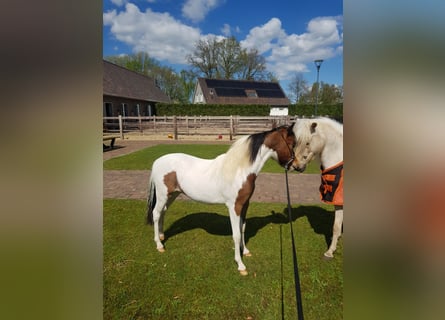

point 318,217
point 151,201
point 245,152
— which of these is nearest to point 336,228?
point 318,217

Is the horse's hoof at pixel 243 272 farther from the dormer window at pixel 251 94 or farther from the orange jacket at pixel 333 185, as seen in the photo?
the dormer window at pixel 251 94

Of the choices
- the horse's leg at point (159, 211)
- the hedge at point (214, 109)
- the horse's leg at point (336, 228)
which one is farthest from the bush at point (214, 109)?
the horse's leg at point (336, 228)

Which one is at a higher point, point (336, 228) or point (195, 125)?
point (195, 125)

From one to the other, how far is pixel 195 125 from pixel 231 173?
58.2ft

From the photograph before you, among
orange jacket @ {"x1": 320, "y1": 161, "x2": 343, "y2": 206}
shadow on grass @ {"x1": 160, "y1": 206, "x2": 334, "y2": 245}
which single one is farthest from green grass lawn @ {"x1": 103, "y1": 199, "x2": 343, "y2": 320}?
orange jacket @ {"x1": 320, "y1": 161, "x2": 343, "y2": 206}

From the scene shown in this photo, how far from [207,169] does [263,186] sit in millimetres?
4053

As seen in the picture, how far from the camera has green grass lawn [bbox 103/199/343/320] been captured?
8.62 ft

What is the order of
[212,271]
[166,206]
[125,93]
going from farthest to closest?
[125,93], [166,206], [212,271]

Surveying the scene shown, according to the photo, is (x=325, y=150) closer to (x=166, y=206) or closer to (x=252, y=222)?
(x=252, y=222)

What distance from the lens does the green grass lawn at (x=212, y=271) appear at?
8.62 ft

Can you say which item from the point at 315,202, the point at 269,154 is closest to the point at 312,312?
the point at 269,154

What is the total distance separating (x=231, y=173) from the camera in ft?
10.1
